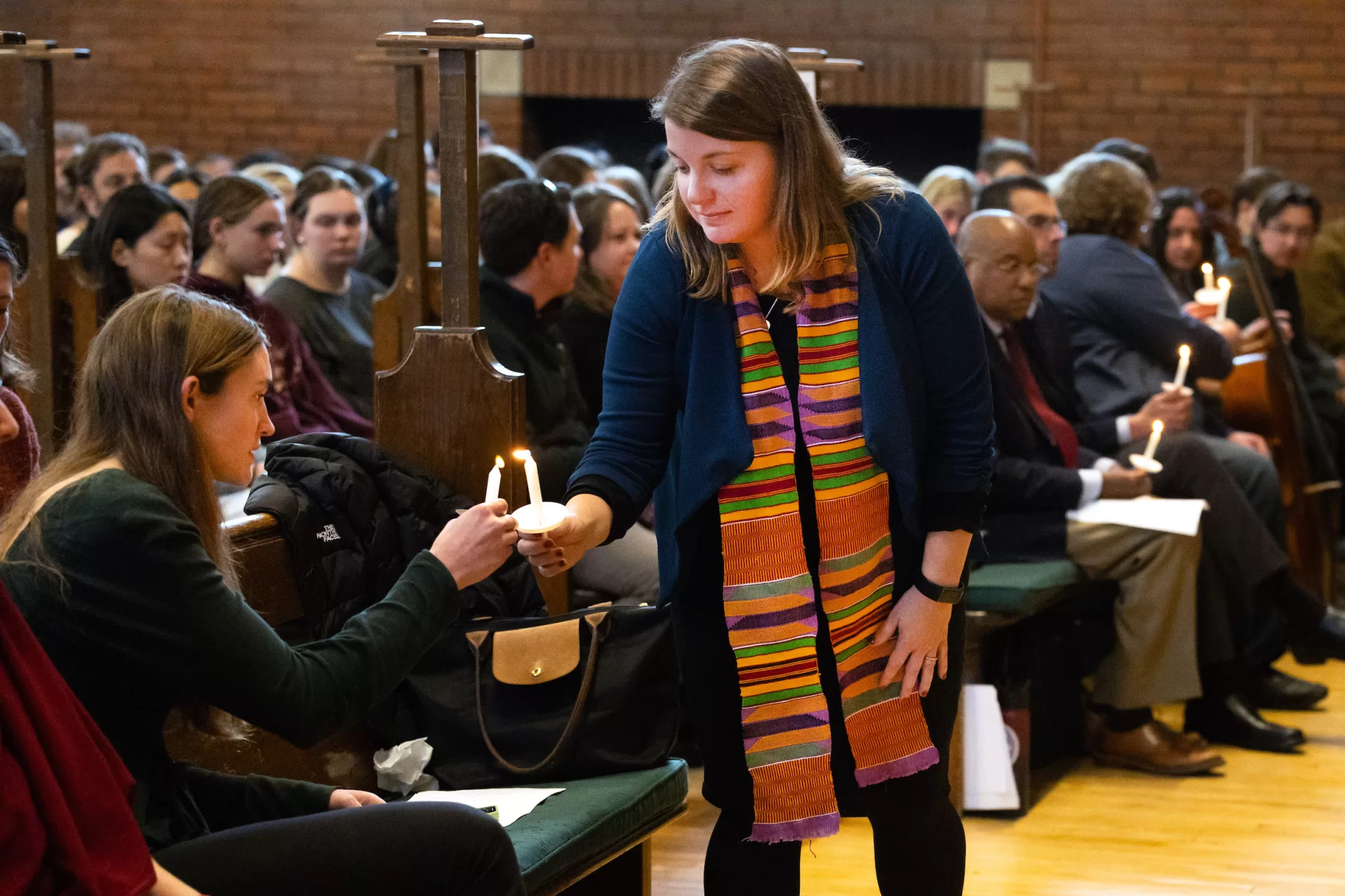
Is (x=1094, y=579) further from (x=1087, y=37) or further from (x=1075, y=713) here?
(x=1087, y=37)

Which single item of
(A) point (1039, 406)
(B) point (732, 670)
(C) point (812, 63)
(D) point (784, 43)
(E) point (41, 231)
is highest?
(D) point (784, 43)

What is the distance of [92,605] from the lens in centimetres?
158

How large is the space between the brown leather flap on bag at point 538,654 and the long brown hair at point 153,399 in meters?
0.68

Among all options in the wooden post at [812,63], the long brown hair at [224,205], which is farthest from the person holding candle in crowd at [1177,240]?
the long brown hair at [224,205]

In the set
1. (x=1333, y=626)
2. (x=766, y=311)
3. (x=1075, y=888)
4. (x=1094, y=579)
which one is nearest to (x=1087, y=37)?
(x=1333, y=626)

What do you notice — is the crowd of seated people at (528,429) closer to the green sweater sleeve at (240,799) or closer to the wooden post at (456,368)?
the green sweater sleeve at (240,799)

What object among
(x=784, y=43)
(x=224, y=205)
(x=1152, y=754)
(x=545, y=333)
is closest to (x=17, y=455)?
(x=545, y=333)

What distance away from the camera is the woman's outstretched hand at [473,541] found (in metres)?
1.83

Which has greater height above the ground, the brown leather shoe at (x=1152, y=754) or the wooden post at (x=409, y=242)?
the wooden post at (x=409, y=242)

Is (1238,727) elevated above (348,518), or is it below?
below

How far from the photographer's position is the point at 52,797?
1.40m

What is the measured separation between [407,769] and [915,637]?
0.86m

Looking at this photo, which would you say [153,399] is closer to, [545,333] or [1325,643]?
[545,333]

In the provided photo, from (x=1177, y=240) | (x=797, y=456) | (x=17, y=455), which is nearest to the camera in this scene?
(x=797, y=456)
